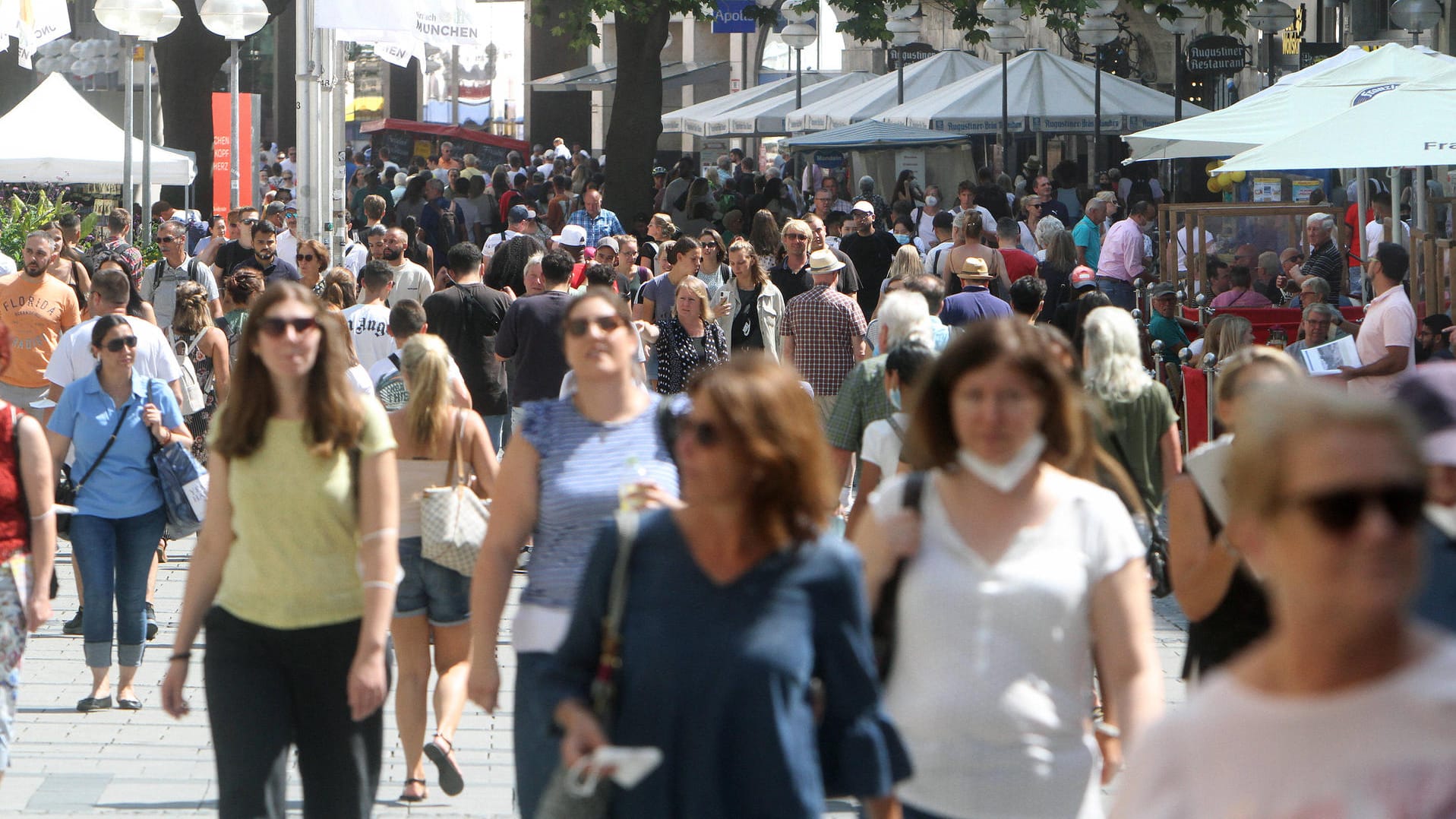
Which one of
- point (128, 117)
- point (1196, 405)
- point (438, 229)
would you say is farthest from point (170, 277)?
point (438, 229)

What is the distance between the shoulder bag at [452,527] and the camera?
234 inches

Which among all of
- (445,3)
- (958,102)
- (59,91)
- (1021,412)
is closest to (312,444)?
(1021,412)

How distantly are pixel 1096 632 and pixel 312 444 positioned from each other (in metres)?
1.79

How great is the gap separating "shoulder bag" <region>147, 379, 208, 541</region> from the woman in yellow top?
9.85 ft

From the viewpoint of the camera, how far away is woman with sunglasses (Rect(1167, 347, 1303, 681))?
12.9 ft

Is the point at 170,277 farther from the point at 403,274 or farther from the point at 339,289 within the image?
the point at 339,289

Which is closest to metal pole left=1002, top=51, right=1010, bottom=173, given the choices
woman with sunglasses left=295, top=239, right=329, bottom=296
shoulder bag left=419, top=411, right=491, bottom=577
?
woman with sunglasses left=295, top=239, right=329, bottom=296

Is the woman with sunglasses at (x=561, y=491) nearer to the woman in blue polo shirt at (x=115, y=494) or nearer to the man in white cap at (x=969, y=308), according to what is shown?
the woman in blue polo shirt at (x=115, y=494)

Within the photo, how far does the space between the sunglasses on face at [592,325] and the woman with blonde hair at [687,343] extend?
5.54 m

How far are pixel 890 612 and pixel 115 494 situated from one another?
4.63 meters

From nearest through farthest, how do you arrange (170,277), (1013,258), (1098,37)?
(170,277) → (1013,258) → (1098,37)

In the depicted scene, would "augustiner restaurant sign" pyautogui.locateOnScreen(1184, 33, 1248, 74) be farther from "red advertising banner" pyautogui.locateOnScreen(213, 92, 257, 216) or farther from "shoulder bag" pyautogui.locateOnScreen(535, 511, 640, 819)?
"shoulder bag" pyautogui.locateOnScreen(535, 511, 640, 819)

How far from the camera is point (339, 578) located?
430cm

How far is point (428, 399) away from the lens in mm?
6066
